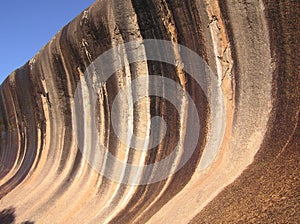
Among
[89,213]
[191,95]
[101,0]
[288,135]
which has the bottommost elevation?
[288,135]

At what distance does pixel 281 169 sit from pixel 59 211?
221 inches

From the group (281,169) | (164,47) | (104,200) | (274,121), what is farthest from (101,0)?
(281,169)

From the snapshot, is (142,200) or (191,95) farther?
(191,95)

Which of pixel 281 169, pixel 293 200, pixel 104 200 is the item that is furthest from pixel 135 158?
pixel 293 200

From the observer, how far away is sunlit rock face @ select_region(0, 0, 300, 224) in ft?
15.3

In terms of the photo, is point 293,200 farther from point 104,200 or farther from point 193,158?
point 104,200

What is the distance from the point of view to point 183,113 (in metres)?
6.99

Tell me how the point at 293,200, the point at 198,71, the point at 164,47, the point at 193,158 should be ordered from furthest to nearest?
the point at 164,47 → the point at 198,71 → the point at 193,158 → the point at 293,200

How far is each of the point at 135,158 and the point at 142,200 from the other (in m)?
1.38

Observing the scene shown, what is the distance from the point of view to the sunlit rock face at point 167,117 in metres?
4.66

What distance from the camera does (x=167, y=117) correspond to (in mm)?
7410

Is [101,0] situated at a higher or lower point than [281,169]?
higher

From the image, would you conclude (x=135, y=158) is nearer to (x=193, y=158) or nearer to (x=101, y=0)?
(x=193, y=158)

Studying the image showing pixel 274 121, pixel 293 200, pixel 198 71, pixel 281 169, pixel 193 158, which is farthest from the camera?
pixel 198 71
